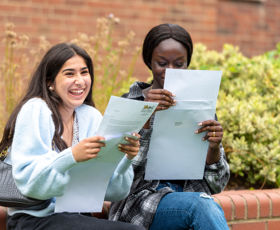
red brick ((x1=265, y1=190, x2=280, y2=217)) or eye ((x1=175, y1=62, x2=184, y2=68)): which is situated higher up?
eye ((x1=175, y1=62, x2=184, y2=68))

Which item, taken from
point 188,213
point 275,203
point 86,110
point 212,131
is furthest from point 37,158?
point 275,203

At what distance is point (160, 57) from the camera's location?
2.84 m

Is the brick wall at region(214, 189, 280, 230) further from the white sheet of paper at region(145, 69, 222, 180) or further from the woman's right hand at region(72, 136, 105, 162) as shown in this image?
the woman's right hand at region(72, 136, 105, 162)

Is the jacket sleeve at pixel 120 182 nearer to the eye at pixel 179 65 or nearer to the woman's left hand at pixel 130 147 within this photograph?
the woman's left hand at pixel 130 147

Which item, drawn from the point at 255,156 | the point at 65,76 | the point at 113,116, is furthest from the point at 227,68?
the point at 113,116

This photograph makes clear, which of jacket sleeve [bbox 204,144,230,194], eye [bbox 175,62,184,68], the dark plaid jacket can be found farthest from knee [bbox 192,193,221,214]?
eye [bbox 175,62,184,68]

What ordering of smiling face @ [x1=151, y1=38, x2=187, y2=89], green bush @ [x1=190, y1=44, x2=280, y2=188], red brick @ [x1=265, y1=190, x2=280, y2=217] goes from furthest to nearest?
green bush @ [x1=190, y1=44, x2=280, y2=188], red brick @ [x1=265, y1=190, x2=280, y2=217], smiling face @ [x1=151, y1=38, x2=187, y2=89]

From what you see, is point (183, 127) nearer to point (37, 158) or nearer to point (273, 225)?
point (37, 158)

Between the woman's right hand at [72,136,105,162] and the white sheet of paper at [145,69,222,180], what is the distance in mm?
492

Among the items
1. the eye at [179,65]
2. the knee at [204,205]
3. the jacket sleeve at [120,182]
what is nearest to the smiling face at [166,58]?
the eye at [179,65]

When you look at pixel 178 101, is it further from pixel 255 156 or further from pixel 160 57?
pixel 255 156

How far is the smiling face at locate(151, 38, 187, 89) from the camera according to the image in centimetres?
282

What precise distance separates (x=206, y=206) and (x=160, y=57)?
33.3 inches

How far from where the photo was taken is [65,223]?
7.53ft
